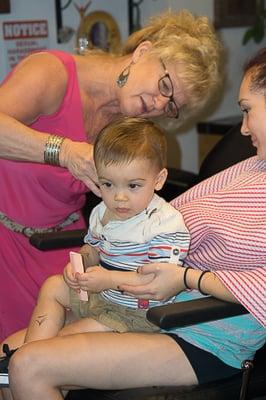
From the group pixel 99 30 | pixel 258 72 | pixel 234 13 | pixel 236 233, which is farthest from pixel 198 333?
pixel 234 13

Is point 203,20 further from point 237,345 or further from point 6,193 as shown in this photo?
point 237,345

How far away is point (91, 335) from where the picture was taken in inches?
57.2

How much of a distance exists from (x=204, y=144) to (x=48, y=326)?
208 cm

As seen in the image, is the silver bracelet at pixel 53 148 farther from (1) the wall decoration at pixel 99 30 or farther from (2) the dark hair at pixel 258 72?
(1) the wall decoration at pixel 99 30

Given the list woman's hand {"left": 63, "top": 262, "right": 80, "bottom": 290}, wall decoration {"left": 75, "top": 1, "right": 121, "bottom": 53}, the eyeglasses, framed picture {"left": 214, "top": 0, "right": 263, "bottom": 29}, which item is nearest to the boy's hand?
woman's hand {"left": 63, "top": 262, "right": 80, "bottom": 290}

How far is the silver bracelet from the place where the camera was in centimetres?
168

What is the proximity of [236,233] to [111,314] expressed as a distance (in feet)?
1.04

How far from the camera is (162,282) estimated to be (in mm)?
1423

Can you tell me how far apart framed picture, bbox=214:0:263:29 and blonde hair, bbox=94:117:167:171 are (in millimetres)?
2144

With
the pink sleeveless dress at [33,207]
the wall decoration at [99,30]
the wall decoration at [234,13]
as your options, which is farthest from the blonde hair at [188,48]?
the wall decoration at [234,13]

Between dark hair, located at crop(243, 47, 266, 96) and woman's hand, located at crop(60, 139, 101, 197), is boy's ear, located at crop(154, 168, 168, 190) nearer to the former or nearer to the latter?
woman's hand, located at crop(60, 139, 101, 197)

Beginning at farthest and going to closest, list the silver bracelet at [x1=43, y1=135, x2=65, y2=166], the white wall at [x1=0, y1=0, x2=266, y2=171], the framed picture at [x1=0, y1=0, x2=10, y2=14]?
the white wall at [x1=0, y1=0, x2=266, y2=171] → the framed picture at [x1=0, y1=0, x2=10, y2=14] → the silver bracelet at [x1=43, y1=135, x2=65, y2=166]

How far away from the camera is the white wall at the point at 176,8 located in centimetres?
270

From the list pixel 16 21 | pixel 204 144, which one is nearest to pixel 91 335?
pixel 16 21
